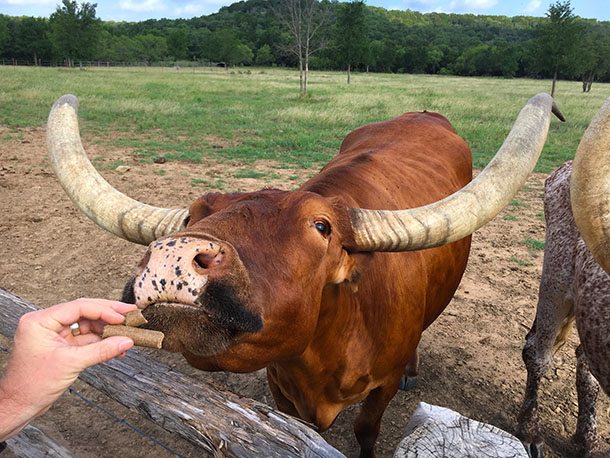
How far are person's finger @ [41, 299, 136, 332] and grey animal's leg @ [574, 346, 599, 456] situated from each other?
3.27 metres

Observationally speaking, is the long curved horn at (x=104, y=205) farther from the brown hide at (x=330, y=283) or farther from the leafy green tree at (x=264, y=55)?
the leafy green tree at (x=264, y=55)

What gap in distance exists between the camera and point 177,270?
5.53ft

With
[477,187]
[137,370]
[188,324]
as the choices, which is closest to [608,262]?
[477,187]

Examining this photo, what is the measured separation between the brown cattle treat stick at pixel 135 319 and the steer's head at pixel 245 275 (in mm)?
37

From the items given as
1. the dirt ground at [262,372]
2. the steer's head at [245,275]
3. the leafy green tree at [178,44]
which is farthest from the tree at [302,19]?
the leafy green tree at [178,44]

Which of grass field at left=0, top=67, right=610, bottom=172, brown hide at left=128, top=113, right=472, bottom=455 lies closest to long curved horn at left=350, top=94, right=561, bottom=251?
brown hide at left=128, top=113, right=472, bottom=455

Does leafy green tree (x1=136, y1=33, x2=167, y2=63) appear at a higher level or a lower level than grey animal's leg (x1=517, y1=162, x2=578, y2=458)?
higher

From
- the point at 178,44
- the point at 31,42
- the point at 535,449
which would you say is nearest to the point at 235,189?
the point at 535,449

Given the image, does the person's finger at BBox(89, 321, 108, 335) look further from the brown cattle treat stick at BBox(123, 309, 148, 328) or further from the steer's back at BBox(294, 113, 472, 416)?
the steer's back at BBox(294, 113, 472, 416)

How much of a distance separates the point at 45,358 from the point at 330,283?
1259 mm

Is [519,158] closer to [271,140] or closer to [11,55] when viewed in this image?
[271,140]

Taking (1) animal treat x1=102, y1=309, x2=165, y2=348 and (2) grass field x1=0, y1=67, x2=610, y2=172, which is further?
(2) grass field x1=0, y1=67, x2=610, y2=172

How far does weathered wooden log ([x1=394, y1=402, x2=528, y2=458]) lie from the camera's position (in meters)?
2.32

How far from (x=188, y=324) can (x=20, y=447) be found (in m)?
2.07
